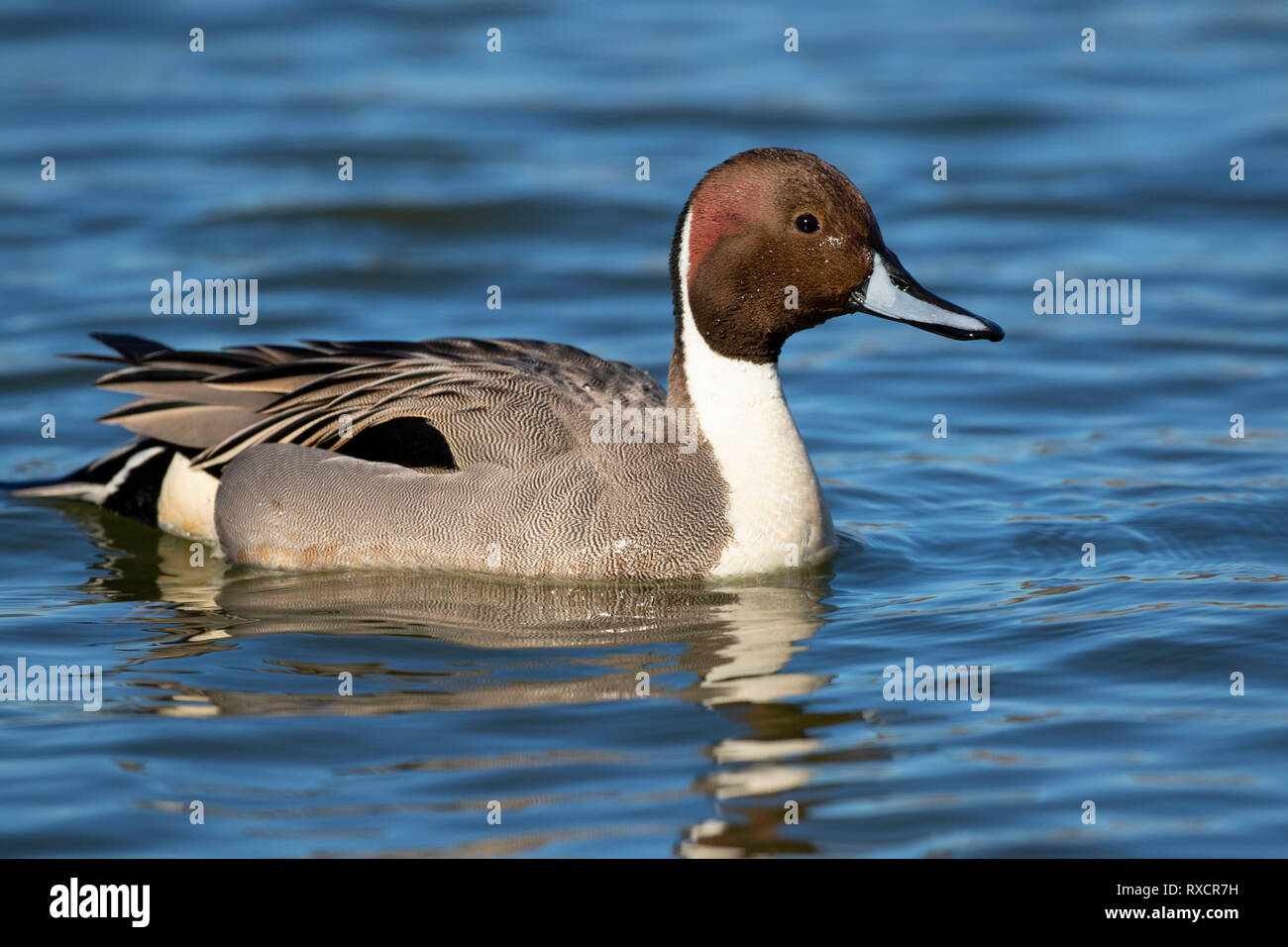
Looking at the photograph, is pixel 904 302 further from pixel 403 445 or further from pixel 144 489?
pixel 144 489

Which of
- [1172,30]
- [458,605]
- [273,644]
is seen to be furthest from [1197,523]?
[1172,30]

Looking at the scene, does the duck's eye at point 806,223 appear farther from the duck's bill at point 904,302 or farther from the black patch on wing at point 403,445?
the black patch on wing at point 403,445

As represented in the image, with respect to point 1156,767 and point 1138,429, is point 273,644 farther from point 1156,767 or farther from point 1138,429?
point 1138,429

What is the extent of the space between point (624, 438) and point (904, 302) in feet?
3.67

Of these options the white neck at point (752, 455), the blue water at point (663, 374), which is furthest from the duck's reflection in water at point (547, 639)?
the white neck at point (752, 455)

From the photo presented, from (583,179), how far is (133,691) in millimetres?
Result: 7189

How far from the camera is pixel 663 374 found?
9492 millimetres

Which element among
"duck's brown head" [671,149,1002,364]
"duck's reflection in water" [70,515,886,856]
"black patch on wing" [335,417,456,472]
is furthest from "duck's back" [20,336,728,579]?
"duck's brown head" [671,149,1002,364]

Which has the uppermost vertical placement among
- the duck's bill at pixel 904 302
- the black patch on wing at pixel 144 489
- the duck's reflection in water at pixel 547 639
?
the duck's bill at pixel 904 302

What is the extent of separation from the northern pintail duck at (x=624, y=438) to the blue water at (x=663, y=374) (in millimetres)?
151

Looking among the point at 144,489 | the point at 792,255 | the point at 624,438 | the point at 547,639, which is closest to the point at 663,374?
the point at 624,438

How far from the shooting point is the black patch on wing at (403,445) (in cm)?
683

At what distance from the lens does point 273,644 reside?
20.5 ft

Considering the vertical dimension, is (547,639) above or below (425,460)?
below
